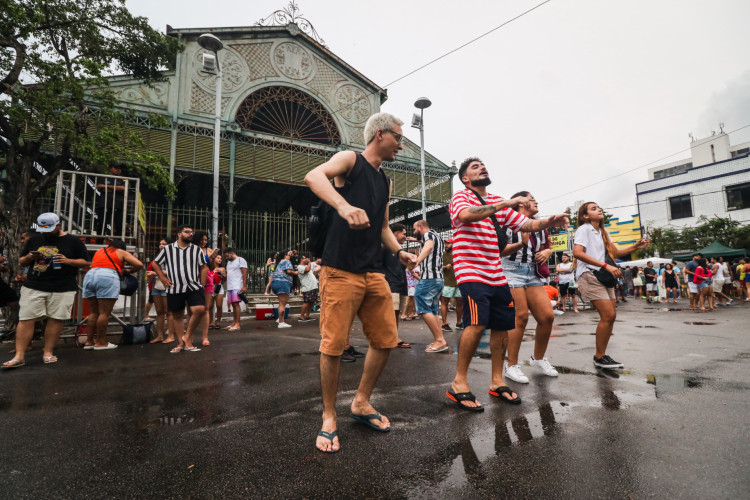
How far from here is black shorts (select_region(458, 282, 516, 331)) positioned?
2902mm

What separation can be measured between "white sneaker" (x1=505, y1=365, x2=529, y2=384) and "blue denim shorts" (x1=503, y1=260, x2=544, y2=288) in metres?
0.78

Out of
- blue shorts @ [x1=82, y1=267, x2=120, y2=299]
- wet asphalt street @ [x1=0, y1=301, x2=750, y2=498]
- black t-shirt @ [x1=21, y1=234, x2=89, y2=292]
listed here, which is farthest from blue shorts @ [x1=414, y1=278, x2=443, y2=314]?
black t-shirt @ [x1=21, y1=234, x2=89, y2=292]

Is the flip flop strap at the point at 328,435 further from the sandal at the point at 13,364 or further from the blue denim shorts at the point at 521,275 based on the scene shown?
the sandal at the point at 13,364

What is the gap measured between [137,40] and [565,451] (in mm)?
12181

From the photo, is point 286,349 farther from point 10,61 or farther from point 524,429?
point 10,61

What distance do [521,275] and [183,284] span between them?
4503 mm

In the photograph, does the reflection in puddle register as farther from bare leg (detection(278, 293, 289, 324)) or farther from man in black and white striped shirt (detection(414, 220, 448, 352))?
bare leg (detection(278, 293, 289, 324))

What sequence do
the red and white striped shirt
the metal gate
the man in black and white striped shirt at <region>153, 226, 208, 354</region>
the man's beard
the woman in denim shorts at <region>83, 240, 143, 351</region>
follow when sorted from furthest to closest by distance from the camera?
1. the metal gate
2. the woman in denim shorts at <region>83, 240, 143, 351</region>
3. the man in black and white striped shirt at <region>153, 226, 208, 354</region>
4. the man's beard
5. the red and white striped shirt

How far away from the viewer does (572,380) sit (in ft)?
11.7

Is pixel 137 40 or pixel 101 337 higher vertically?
pixel 137 40

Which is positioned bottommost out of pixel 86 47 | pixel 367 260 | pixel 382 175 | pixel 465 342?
pixel 465 342

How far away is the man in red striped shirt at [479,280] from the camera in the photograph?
286 centimetres

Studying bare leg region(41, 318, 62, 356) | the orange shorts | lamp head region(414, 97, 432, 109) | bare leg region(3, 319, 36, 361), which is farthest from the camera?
lamp head region(414, 97, 432, 109)

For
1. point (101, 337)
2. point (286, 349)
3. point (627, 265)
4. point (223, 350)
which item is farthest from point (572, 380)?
point (627, 265)
